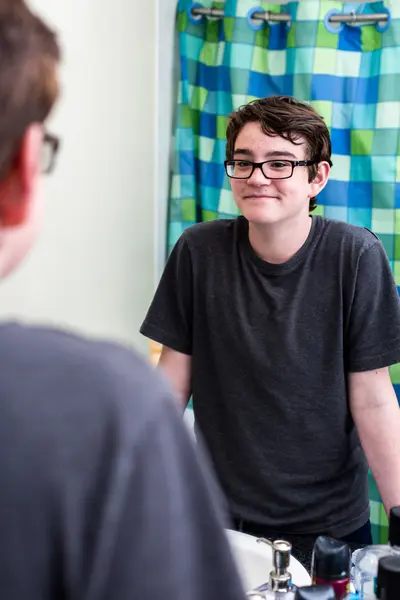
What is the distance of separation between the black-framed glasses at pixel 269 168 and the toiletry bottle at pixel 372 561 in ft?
1.88

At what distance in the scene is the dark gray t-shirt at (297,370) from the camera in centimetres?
111

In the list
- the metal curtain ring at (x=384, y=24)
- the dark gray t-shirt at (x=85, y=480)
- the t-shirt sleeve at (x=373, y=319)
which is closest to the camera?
the dark gray t-shirt at (x=85, y=480)

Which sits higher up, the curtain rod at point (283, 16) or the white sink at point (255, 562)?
the curtain rod at point (283, 16)

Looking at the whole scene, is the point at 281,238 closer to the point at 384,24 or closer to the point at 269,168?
the point at 269,168

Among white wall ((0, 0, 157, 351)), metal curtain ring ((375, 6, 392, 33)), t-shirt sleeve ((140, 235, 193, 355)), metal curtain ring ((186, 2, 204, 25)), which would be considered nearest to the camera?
t-shirt sleeve ((140, 235, 193, 355))

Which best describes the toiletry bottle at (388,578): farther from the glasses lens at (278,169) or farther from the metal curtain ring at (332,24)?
the metal curtain ring at (332,24)

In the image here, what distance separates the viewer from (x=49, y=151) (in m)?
0.38

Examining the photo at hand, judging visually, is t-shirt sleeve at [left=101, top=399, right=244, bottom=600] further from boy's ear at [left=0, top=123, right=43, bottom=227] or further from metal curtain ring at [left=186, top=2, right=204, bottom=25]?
metal curtain ring at [left=186, top=2, right=204, bottom=25]

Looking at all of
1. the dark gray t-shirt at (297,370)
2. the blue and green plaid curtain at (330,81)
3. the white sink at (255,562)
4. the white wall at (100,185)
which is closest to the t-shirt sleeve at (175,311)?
the dark gray t-shirt at (297,370)

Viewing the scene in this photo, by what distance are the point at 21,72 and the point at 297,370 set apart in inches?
34.1

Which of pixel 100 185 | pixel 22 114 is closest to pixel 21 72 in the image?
pixel 22 114

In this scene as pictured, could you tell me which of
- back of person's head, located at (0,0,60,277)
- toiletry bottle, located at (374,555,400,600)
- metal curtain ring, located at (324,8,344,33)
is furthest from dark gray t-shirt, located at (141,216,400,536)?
back of person's head, located at (0,0,60,277)

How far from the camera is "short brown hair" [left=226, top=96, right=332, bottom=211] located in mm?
1124

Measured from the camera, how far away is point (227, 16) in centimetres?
173
